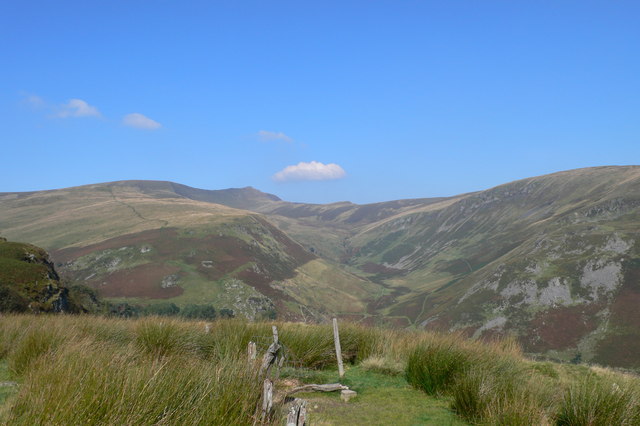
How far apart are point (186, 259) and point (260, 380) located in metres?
102

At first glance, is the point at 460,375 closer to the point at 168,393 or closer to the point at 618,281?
the point at 168,393

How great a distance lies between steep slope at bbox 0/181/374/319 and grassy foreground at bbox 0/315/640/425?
60.9 meters

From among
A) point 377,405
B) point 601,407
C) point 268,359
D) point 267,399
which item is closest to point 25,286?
point 377,405

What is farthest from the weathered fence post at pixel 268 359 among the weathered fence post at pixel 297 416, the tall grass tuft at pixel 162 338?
the tall grass tuft at pixel 162 338

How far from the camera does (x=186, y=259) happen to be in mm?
101875

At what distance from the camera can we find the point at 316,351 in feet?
43.4

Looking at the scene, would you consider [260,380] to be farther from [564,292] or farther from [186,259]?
[564,292]

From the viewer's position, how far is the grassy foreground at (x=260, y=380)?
5.02 meters

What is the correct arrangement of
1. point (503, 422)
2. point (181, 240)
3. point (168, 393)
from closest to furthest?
point (168, 393), point (503, 422), point (181, 240)

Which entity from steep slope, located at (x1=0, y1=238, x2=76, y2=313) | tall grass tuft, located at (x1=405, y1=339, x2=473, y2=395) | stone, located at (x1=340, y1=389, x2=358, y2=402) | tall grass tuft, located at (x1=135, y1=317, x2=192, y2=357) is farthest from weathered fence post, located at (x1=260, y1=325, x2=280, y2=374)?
steep slope, located at (x1=0, y1=238, x2=76, y2=313)

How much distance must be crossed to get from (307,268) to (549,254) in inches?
2994

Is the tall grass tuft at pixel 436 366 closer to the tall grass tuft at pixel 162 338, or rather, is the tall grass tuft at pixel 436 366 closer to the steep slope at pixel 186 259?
the tall grass tuft at pixel 162 338

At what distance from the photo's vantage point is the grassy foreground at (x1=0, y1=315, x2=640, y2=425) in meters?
5.02

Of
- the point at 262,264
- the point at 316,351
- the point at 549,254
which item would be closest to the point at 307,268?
the point at 262,264
